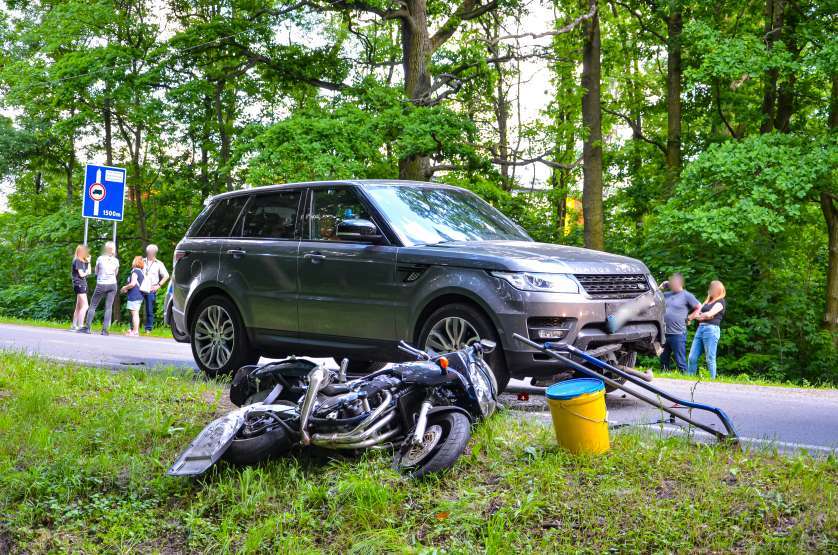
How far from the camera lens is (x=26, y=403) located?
766 centimetres

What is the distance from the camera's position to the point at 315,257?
27.0ft

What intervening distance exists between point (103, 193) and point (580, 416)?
693 inches

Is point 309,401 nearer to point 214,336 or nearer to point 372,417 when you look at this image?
point 372,417

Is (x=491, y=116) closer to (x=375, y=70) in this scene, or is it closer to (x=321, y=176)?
(x=375, y=70)

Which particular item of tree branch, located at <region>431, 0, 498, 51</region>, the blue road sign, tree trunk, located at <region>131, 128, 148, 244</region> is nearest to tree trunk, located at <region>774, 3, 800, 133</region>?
tree branch, located at <region>431, 0, 498, 51</region>

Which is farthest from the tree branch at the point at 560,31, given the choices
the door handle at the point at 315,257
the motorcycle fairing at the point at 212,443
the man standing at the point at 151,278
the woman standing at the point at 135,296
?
the motorcycle fairing at the point at 212,443

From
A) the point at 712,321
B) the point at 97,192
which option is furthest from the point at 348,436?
the point at 97,192

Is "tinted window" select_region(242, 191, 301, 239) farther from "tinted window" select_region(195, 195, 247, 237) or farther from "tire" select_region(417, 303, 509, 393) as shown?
"tire" select_region(417, 303, 509, 393)

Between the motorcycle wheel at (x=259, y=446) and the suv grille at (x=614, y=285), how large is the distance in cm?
272

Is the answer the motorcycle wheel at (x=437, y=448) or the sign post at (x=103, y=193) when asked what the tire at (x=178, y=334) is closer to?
the motorcycle wheel at (x=437, y=448)

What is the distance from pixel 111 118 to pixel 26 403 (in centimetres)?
2323

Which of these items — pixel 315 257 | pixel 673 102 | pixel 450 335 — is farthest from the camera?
pixel 673 102

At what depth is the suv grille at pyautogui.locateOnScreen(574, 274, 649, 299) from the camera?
6.98m

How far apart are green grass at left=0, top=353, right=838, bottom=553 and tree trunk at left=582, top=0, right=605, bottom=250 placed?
14556 mm
